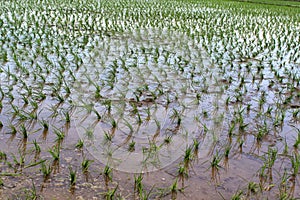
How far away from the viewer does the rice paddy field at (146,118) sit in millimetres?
2572

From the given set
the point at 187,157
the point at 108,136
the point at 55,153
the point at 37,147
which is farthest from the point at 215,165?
the point at 37,147

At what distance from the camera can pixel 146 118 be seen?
12.1 feet

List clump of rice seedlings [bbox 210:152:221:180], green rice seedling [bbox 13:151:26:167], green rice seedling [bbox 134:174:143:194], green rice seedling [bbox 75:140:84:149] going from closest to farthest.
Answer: green rice seedling [bbox 134:174:143:194] < green rice seedling [bbox 13:151:26:167] < clump of rice seedlings [bbox 210:152:221:180] < green rice seedling [bbox 75:140:84:149]

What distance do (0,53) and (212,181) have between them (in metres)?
4.31

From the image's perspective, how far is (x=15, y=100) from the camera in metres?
3.92

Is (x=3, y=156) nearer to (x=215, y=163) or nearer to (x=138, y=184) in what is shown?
(x=138, y=184)

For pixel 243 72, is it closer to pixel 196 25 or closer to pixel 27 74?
pixel 27 74

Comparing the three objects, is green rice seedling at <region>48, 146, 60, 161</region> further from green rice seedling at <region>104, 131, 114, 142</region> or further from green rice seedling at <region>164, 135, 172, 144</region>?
green rice seedling at <region>164, 135, 172, 144</region>

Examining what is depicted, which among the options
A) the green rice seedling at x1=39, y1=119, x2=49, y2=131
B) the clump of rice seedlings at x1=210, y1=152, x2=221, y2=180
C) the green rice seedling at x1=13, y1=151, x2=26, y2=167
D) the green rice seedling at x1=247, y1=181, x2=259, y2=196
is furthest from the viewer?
the green rice seedling at x1=39, y1=119, x2=49, y2=131

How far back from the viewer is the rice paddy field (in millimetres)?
2572

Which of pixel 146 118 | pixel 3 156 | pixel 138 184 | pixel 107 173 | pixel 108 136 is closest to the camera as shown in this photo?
pixel 138 184

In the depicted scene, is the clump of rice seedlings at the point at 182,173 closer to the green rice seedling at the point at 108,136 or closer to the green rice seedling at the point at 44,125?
the green rice seedling at the point at 108,136

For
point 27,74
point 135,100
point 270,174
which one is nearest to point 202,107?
point 135,100

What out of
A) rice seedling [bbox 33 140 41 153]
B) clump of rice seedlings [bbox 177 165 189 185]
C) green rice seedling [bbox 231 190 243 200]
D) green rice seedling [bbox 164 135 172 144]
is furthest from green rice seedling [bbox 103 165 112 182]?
green rice seedling [bbox 231 190 243 200]
